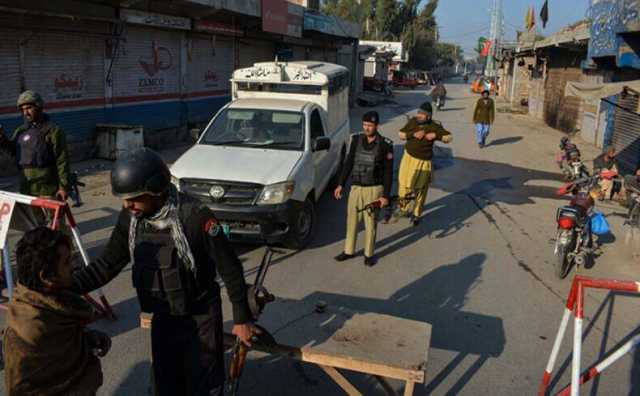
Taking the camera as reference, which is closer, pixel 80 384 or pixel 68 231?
pixel 80 384

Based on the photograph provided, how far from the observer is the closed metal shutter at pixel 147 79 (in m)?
14.5

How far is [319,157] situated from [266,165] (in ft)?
4.55

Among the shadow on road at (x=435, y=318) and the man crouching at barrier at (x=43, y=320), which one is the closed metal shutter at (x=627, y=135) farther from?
the man crouching at barrier at (x=43, y=320)

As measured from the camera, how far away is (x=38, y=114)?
18.1ft

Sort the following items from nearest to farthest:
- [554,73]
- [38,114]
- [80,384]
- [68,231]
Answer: [80,384], [38,114], [68,231], [554,73]

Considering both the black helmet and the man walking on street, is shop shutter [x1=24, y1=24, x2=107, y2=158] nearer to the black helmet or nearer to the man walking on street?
the black helmet

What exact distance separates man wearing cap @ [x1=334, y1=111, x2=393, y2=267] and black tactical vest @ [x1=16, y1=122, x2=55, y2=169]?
3.24 meters

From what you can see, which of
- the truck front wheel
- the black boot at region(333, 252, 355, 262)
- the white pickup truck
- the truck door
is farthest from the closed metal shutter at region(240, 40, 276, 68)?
the black boot at region(333, 252, 355, 262)

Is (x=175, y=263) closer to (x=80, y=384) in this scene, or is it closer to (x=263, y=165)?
(x=80, y=384)

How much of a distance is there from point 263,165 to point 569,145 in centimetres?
1001

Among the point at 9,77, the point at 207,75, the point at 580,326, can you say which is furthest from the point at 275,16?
the point at 580,326

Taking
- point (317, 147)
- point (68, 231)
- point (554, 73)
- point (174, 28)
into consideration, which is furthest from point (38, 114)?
point (554, 73)

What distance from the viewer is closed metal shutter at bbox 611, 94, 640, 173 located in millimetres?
14043

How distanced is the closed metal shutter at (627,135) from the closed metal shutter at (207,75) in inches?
488
